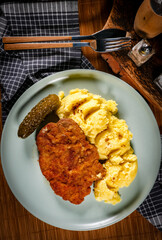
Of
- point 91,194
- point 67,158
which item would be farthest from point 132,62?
point 91,194

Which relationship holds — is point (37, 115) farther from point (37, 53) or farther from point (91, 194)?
point (91, 194)

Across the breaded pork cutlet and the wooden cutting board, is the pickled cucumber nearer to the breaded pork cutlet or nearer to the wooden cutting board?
the breaded pork cutlet

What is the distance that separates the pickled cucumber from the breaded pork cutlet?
76mm

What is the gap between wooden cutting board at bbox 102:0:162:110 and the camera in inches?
62.6

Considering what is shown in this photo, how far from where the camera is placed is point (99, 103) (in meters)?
1.54

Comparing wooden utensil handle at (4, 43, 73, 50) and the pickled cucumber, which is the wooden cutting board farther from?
the pickled cucumber

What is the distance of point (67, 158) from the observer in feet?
5.01

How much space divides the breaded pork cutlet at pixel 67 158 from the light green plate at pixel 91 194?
16cm

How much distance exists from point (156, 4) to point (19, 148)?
1.36 m

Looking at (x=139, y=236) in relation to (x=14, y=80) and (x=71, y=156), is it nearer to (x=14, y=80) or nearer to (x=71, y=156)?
(x=71, y=156)

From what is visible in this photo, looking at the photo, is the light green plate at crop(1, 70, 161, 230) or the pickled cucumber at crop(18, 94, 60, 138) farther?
the light green plate at crop(1, 70, 161, 230)

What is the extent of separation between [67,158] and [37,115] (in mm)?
359

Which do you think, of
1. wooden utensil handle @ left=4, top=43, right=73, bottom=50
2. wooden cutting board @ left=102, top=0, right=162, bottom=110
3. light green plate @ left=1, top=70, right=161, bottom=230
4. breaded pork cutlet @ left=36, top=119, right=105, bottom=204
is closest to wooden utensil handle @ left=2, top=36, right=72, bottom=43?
wooden utensil handle @ left=4, top=43, right=73, bottom=50

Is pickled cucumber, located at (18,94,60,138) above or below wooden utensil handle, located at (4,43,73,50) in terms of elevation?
below
